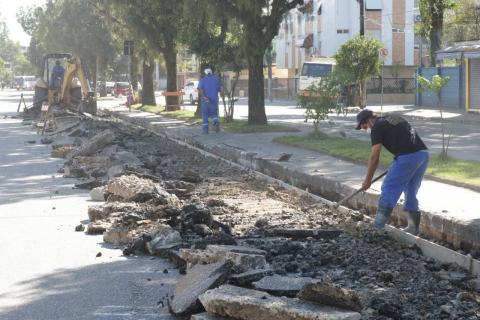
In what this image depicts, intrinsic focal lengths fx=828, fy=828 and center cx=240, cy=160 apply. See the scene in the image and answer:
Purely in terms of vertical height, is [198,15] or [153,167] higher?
[198,15]

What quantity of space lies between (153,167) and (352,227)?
741cm

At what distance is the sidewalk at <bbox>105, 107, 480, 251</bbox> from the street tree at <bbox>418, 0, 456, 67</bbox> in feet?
51.6

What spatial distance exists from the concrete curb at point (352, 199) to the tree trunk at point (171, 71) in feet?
46.0

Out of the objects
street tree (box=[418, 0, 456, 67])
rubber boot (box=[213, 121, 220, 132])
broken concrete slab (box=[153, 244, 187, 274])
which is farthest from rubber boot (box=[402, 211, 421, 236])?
street tree (box=[418, 0, 456, 67])

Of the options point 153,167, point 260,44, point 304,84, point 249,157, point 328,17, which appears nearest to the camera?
point 153,167

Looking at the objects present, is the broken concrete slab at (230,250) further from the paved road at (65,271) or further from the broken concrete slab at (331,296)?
the broken concrete slab at (331,296)

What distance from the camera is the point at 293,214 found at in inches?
437

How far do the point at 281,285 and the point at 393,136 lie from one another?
293 centimetres

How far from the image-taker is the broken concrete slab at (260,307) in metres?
5.49

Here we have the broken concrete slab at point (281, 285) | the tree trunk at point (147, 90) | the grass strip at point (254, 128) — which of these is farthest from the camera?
the tree trunk at point (147, 90)

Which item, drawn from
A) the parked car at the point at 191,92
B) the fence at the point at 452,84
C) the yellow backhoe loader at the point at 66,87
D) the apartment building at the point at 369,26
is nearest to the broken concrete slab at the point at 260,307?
the yellow backhoe loader at the point at 66,87

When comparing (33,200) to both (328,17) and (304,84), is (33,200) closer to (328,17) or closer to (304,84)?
(304,84)

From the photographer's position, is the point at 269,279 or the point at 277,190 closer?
the point at 269,279

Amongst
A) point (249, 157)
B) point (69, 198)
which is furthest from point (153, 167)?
point (69, 198)
